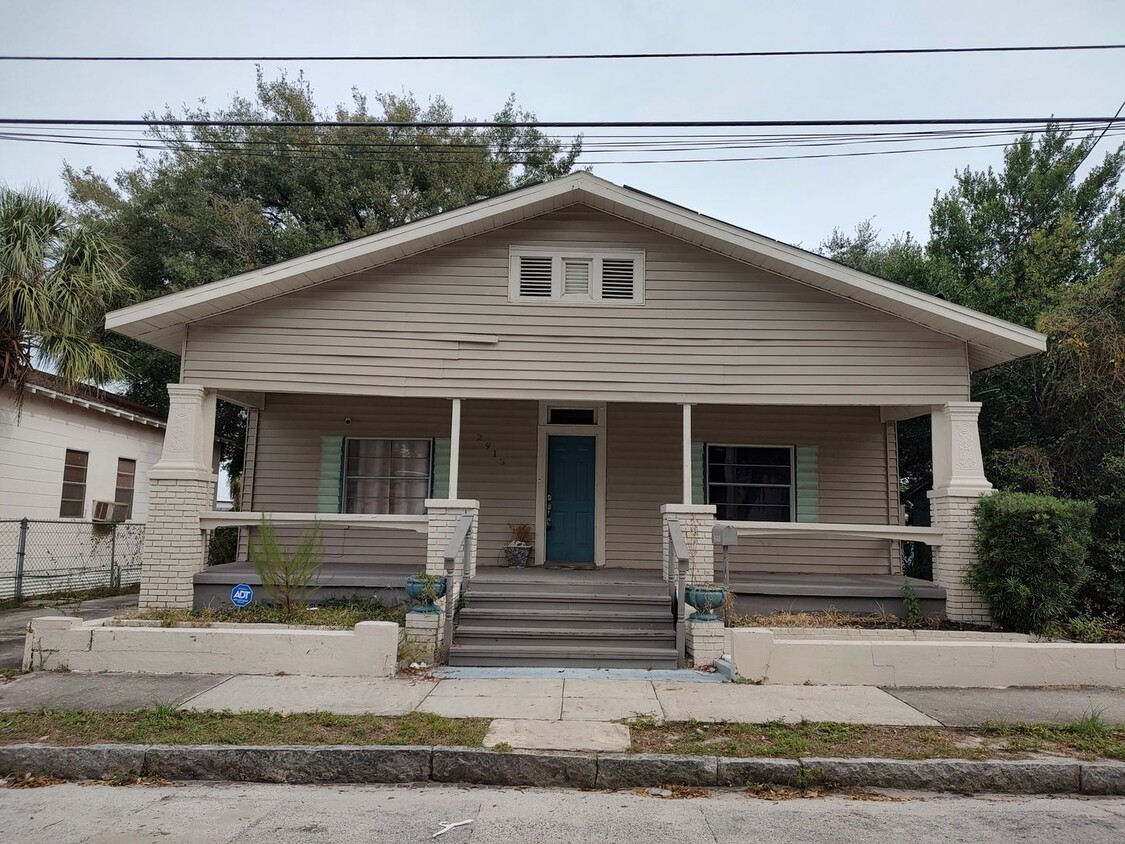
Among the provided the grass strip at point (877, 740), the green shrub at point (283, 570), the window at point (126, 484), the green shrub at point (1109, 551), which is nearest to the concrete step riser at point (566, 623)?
the green shrub at point (283, 570)

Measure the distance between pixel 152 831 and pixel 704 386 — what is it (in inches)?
302

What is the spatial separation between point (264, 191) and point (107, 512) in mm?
9155

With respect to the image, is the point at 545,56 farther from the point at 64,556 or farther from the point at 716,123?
the point at 64,556

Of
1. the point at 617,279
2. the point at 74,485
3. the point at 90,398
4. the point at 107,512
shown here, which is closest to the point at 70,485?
the point at 74,485

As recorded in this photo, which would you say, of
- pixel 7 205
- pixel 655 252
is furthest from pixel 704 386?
pixel 7 205

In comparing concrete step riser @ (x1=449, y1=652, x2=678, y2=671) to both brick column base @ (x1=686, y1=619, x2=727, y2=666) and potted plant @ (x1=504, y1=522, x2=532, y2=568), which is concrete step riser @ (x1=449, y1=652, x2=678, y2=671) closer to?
brick column base @ (x1=686, y1=619, x2=727, y2=666)

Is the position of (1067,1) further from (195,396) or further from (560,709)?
(195,396)

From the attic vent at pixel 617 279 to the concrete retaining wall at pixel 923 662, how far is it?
4.97 metres

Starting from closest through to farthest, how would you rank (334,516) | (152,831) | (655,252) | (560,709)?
(152,831)
(560,709)
(334,516)
(655,252)

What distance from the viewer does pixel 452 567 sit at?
27.0 ft

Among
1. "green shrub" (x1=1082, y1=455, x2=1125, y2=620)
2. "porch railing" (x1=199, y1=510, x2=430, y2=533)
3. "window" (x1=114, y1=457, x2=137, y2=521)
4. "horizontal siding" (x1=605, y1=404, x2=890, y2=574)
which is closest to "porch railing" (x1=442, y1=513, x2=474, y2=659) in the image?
"porch railing" (x1=199, y1=510, x2=430, y2=533)

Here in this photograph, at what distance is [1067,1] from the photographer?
10.4 metres

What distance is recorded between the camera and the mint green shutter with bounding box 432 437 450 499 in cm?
1191

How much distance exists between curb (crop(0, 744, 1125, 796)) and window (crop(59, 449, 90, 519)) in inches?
401
